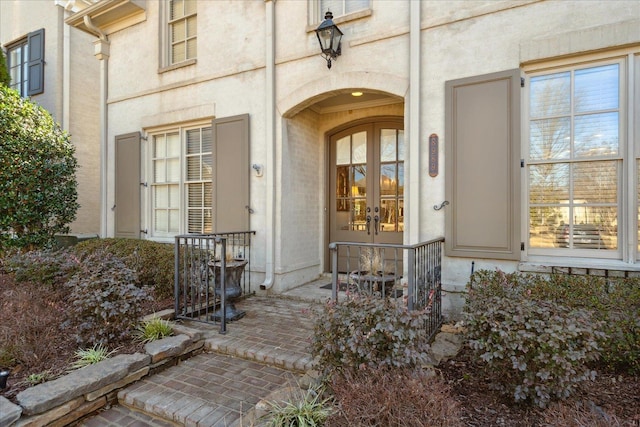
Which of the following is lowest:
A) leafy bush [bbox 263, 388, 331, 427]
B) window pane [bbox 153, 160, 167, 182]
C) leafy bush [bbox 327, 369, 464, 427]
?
leafy bush [bbox 263, 388, 331, 427]

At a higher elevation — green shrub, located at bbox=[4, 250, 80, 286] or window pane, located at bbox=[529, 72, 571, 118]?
window pane, located at bbox=[529, 72, 571, 118]

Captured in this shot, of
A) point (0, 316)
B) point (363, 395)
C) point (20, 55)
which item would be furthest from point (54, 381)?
point (20, 55)

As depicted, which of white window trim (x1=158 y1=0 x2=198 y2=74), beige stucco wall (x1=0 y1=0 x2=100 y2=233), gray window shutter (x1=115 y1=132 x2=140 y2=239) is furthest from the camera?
beige stucco wall (x1=0 y1=0 x2=100 y2=233)

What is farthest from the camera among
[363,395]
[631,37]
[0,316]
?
[0,316]

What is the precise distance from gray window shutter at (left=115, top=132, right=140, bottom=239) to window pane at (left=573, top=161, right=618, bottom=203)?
21.5 feet

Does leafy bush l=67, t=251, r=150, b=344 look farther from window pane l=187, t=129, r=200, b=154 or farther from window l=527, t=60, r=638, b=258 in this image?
window l=527, t=60, r=638, b=258

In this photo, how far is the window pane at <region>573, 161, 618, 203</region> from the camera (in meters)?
3.51

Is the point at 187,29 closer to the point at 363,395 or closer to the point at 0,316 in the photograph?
the point at 0,316

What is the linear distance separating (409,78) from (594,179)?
2.19 metres

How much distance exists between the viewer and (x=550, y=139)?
12.2 feet

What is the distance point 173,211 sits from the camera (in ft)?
20.8

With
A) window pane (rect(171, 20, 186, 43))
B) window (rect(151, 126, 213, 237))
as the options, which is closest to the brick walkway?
window (rect(151, 126, 213, 237))

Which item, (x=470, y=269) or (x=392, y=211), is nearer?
(x=470, y=269)

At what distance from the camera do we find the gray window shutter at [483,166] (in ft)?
12.2
